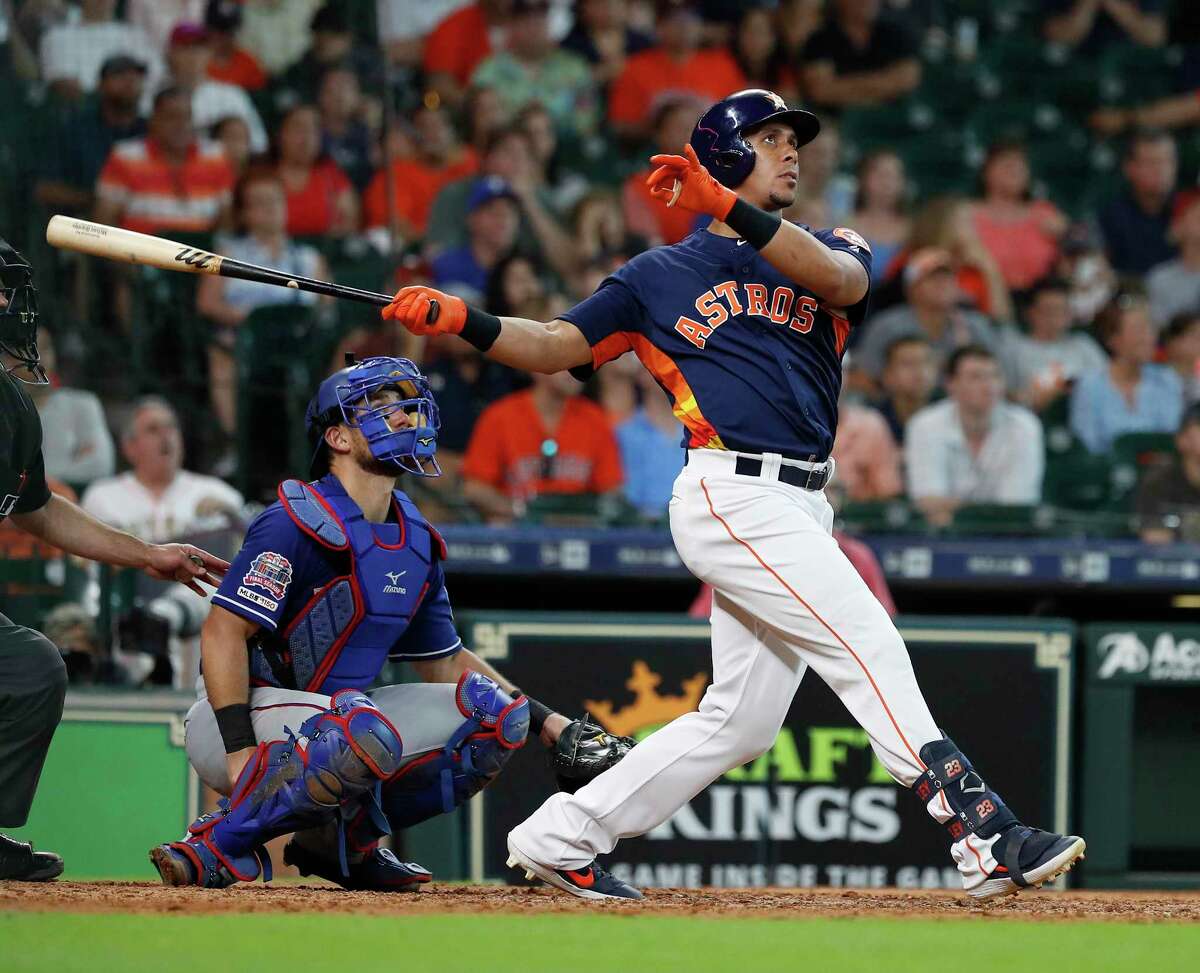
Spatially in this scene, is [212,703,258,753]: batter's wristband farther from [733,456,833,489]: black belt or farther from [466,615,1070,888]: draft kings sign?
[466,615,1070,888]: draft kings sign

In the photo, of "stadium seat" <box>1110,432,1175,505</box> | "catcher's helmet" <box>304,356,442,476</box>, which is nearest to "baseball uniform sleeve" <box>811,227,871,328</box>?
"catcher's helmet" <box>304,356,442,476</box>

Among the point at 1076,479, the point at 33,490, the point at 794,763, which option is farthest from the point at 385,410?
the point at 1076,479

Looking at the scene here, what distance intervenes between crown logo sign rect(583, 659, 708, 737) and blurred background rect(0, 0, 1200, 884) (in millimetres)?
21

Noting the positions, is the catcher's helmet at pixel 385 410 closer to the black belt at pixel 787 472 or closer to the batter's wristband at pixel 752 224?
the black belt at pixel 787 472

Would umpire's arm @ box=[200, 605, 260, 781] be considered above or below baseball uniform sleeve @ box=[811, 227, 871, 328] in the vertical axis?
below

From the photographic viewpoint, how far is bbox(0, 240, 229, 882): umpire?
413 cm

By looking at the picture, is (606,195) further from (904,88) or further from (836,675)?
(836,675)

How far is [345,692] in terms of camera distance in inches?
156

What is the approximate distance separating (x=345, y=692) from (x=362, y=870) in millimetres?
495

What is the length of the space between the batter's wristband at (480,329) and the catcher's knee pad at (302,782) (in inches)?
31.4

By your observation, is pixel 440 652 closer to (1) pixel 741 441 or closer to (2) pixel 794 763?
(1) pixel 741 441

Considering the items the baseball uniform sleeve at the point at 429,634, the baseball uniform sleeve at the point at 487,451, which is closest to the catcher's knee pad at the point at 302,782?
the baseball uniform sleeve at the point at 429,634

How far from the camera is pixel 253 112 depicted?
25.4 feet

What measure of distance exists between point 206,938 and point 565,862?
3.56 ft
